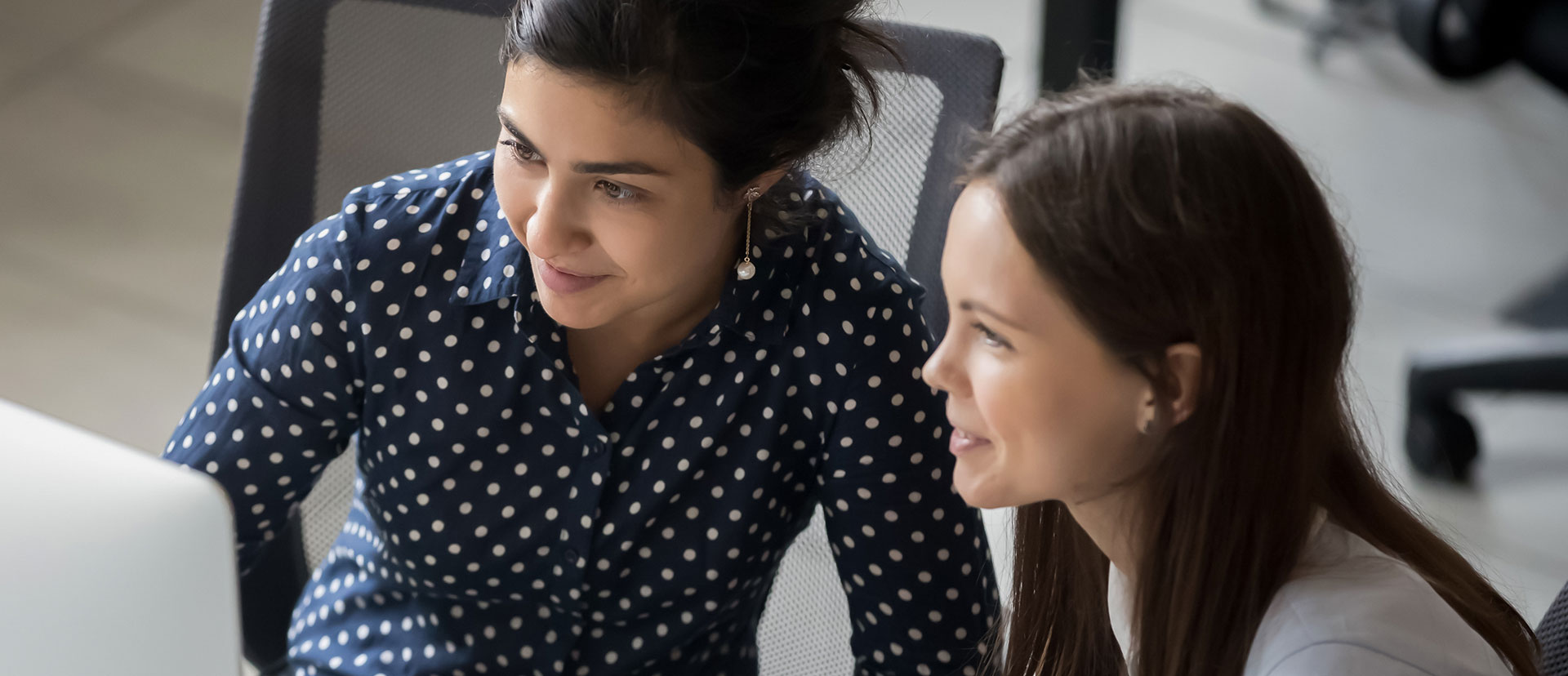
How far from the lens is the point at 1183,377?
0.79 meters

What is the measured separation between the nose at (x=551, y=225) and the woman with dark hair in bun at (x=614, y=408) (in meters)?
0.01

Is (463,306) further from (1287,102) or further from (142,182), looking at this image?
(1287,102)

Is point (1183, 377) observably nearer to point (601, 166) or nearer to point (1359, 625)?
point (1359, 625)

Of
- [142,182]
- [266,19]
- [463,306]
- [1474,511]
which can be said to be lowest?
[1474,511]

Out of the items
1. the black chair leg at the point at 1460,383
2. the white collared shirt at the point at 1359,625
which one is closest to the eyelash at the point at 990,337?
the white collared shirt at the point at 1359,625

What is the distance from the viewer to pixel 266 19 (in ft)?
3.71

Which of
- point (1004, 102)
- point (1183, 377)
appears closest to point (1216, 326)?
point (1183, 377)

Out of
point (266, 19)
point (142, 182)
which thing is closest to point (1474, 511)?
point (266, 19)

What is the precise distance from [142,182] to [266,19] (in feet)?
5.58

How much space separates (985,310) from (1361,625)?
0.26 meters

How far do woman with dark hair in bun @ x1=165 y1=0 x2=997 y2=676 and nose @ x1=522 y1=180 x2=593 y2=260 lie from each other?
0.01 metres

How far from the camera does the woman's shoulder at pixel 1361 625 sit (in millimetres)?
754

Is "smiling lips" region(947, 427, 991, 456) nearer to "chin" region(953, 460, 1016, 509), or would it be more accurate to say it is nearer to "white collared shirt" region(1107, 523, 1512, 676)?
"chin" region(953, 460, 1016, 509)

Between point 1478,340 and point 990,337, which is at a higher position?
point 990,337
